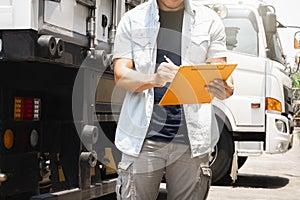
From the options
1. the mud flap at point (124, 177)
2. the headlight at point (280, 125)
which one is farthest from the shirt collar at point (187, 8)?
the headlight at point (280, 125)

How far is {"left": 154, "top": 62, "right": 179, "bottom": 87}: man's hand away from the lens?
2773mm

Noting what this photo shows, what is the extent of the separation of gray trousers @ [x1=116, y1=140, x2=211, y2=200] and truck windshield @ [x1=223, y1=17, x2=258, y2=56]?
5.47 meters

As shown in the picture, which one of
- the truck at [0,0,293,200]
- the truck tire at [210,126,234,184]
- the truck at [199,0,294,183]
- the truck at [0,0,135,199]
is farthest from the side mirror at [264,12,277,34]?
the truck at [0,0,135,199]

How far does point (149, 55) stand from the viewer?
3.02m

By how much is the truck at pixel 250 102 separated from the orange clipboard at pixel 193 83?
5.17 metres

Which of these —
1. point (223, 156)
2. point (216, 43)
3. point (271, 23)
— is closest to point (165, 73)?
point (216, 43)

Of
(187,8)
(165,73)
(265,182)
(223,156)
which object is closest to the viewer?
(165,73)

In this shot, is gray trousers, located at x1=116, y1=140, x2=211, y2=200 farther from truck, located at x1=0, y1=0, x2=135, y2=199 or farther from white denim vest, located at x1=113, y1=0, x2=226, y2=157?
truck, located at x1=0, y1=0, x2=135, y2=199

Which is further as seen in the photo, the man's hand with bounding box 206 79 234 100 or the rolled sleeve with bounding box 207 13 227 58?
the rolled sleeve with bounding box 207 13 227 58

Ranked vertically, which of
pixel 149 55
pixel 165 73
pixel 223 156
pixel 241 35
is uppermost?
pixel 241 35

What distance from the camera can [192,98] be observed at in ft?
9.60

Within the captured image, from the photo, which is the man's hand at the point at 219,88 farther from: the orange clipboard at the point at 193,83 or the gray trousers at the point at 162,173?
the gray trousers at the point at 162,173

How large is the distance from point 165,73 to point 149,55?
27 centimetres

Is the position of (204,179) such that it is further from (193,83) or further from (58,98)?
(58,98)
